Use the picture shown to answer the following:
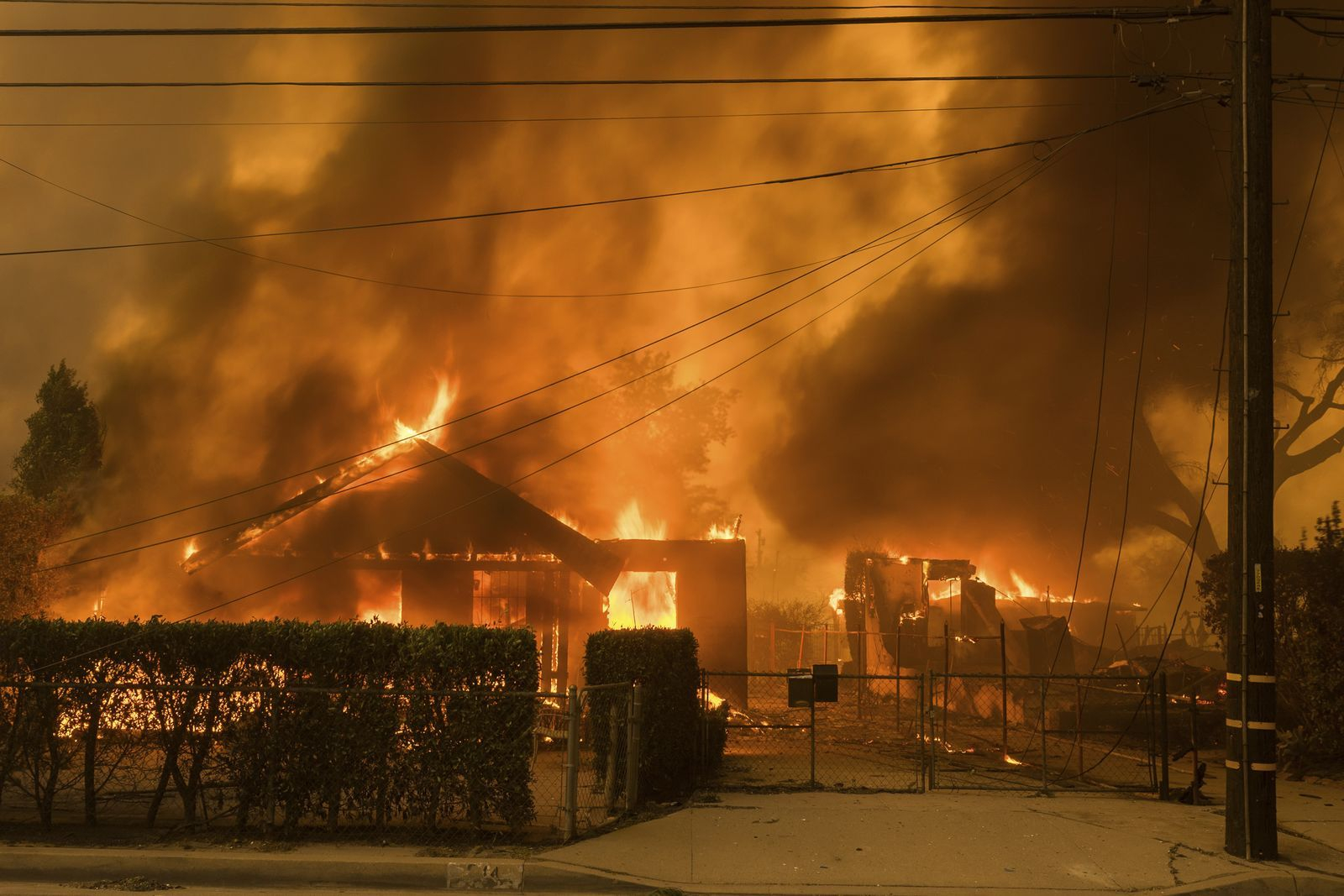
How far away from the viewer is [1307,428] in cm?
3189

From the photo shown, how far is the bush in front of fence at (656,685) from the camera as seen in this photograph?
9945 millimetres

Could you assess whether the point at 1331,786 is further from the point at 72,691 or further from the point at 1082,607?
the point at 1082,607

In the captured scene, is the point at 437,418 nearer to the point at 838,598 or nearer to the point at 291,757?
the point at 838,598

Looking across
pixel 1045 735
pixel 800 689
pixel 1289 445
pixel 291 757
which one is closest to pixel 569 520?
pixel 800 689

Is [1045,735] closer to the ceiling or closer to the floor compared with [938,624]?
closer to the floor

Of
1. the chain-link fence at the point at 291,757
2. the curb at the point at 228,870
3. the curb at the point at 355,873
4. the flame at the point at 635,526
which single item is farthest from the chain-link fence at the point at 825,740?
the flame at the point at 635,526

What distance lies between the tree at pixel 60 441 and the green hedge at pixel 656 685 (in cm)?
2234

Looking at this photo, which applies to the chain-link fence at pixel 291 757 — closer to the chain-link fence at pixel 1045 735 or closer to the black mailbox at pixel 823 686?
the black mailbox at pixel 823 686

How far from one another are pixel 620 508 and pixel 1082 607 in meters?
21.1

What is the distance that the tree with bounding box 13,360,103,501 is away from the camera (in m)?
26.8

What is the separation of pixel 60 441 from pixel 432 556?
51.4 feet

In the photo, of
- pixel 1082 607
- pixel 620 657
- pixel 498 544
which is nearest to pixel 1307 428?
pixel 1082 607

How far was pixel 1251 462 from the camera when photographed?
811cm

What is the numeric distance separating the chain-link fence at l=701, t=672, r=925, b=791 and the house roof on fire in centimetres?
363
